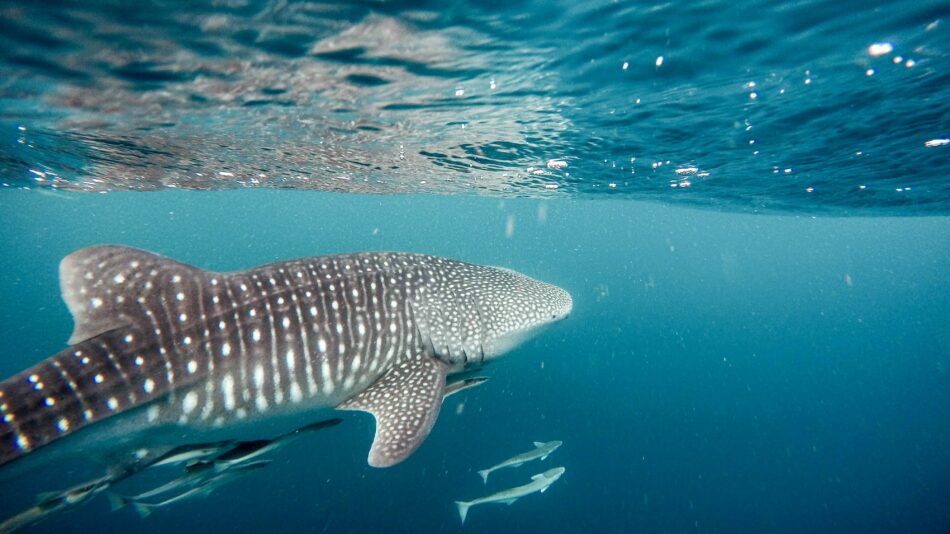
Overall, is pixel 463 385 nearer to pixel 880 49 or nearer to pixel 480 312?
pixel 480 312

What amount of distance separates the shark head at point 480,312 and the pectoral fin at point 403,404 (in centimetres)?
36

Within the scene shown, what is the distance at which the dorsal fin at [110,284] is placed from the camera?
4.16m

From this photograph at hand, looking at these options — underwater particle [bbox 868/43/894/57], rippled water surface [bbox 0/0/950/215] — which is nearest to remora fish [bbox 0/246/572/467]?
rippled water surface [bbox 0/0/950/215]

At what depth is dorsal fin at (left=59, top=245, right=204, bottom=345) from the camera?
4164mm

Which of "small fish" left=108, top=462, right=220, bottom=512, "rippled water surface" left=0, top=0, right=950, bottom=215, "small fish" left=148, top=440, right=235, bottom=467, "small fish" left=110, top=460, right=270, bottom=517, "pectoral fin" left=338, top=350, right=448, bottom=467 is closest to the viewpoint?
"pectoral fin" left=338, top=350, right=448, bottom=467

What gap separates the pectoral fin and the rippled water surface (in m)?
4.82

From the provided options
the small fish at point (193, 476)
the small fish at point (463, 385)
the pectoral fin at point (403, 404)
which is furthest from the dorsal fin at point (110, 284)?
the small fish at point (463, 385)

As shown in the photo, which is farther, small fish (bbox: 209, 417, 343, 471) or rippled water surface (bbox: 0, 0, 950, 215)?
rippled water surface (bbox: 0, 0, 950, 215)

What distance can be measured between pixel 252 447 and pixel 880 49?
10.3 metres

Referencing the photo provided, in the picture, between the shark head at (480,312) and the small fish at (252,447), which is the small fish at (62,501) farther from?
the shark head at (480,312)

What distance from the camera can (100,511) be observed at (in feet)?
41.0

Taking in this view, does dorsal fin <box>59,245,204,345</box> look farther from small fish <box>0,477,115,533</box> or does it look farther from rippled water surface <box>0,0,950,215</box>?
rippled water surface <box>0,0,950,215</box>

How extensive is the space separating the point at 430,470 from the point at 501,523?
2718 millimetres

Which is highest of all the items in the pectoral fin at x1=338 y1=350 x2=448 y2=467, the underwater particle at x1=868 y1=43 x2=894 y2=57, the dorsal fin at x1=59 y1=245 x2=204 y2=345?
the underwater particle at x1=868 y1=43 x2=894 y2=57
